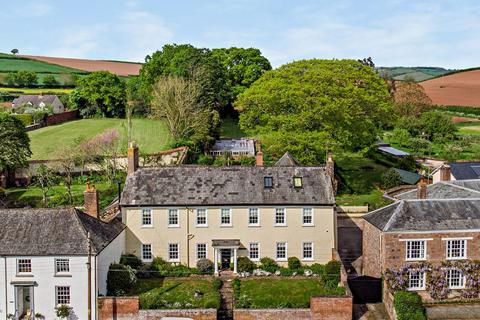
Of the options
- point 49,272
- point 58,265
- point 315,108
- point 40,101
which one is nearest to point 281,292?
point 58,265

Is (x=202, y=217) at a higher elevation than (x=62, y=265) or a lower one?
higher

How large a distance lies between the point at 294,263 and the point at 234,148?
34.9 metres

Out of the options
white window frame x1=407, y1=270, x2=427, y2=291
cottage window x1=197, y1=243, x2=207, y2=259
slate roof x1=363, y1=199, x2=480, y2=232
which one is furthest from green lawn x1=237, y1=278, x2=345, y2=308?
slate roof x1=363, y1=199, x2=480, y2=232

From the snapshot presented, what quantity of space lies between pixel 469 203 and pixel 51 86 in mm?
125311

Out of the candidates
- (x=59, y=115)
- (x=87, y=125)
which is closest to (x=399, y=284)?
(x=87, y=125)

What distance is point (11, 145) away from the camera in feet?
201

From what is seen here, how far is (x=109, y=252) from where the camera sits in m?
37.3

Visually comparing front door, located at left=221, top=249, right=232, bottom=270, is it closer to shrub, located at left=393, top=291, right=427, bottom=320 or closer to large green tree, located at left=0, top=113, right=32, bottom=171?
shrub, located at left=393, top=291, right=427, bottom=320

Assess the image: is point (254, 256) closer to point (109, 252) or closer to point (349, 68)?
point (109, 252)

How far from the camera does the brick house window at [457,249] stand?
37750mm

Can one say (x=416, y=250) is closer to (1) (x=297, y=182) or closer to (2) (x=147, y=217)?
(1) (x=297, y=182)

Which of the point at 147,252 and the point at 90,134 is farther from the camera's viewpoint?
the point at 90,134

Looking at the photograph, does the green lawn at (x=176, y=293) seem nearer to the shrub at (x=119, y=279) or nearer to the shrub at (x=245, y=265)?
the shrub at (x=119, y=279)

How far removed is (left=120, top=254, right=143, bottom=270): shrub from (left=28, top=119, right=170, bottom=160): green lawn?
95.3 ft
